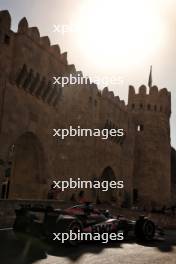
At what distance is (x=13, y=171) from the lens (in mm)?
21344

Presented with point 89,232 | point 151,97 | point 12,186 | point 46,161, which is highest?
point 151,97

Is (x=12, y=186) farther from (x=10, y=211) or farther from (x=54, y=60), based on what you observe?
(x=10, y=211)

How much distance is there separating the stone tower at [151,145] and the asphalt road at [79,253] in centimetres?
2594

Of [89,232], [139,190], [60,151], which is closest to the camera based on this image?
[89,232]

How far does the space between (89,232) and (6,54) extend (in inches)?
445

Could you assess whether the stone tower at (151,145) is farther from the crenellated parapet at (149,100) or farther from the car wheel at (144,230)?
the car wheel at (144,230)

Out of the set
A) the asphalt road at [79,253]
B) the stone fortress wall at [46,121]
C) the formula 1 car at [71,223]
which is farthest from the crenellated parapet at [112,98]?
the asphalt road at [79,253]

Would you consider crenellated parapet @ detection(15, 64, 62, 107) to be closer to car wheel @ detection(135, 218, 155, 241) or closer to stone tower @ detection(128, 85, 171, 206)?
car wheel @ detection(135, 218, 155, 241)

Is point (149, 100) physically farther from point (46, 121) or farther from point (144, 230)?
point (144, 230)

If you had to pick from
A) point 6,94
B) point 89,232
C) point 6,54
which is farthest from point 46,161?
point 89,232

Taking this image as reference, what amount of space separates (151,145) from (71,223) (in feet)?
91.2

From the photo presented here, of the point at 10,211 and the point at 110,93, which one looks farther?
the point at 110,93

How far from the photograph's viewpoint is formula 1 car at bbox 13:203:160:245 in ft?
28.6

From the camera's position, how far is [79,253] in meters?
7.48
